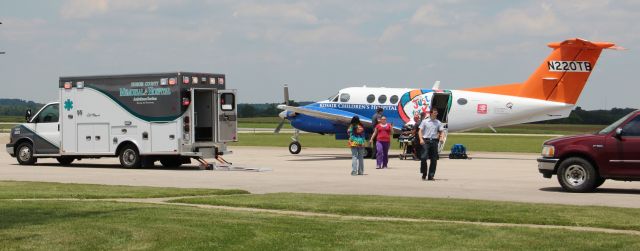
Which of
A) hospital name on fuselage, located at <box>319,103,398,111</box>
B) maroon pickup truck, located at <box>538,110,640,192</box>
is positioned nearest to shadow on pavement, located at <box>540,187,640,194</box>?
maroon pickup truck, located at <box>538,110,640,192</box>

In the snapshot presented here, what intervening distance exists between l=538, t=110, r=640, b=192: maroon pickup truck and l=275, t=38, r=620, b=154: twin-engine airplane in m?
14.4

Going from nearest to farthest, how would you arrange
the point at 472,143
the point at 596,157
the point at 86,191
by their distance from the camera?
the point at 86,191 → the point at 596,157 → the point at 472,143

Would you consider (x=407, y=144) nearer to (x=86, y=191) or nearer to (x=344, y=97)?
(x=344, y=97)

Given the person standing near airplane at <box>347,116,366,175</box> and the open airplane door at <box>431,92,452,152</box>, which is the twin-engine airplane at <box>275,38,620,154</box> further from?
the person standing near airplane at <box>347,116,366,175</box>

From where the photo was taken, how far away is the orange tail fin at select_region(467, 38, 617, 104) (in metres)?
33.2

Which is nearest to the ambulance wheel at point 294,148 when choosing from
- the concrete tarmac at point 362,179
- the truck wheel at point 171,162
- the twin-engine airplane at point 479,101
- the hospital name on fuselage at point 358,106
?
the twin-engine airplane at point 479,101

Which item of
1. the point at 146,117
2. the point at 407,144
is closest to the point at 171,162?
the point at 146,117

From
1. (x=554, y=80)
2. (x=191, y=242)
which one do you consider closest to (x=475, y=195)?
(x=191, y=242)

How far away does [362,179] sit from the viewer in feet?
77.2

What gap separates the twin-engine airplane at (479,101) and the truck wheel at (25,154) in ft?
33.9

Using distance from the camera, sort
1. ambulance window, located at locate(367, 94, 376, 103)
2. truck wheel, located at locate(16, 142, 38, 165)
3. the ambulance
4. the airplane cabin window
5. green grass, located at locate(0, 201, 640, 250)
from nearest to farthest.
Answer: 1. green grass, located at locate(0, 201, 640, 250)
2. the ambulance
3. truck wheel, located at locate(16, 142, 38, 165)
4. the airplane cabin window
5. ambulance window, located at locate(367, 94, 376, 103)

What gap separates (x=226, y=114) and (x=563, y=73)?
42.3 ft

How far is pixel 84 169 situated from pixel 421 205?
15.3m

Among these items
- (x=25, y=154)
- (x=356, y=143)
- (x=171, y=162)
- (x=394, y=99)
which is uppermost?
(x=394, y=99)
